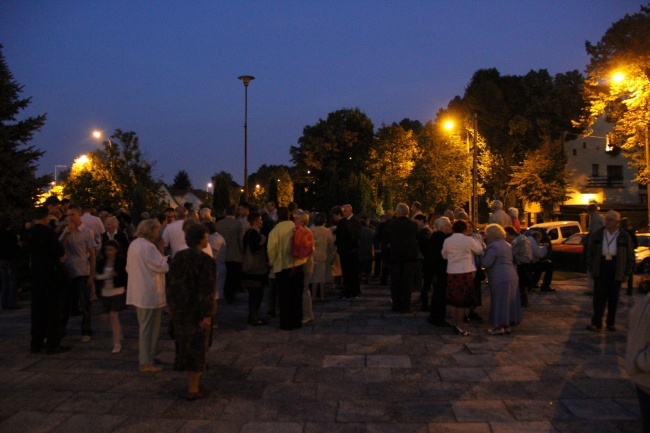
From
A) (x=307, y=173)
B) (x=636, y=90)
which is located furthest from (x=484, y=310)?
(x=307, y=173)

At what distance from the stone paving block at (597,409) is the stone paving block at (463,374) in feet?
3.36

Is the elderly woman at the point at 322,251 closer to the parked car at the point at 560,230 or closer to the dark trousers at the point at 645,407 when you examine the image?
the dark trousers at the point at 645,407

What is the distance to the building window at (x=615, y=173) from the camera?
4988cm

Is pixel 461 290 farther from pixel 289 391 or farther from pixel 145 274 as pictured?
pixel 145 274

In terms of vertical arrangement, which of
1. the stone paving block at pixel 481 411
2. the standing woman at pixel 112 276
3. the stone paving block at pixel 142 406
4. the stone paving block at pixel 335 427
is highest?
the standing woman at pixel 112 276

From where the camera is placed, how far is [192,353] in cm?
561

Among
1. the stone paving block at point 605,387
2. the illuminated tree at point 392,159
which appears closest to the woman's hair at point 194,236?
the stone paving block at point 605,387

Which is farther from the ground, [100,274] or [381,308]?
[100,274]

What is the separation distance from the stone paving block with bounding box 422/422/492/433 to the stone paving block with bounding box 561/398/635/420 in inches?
37.9

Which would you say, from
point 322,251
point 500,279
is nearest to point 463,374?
point 500,279

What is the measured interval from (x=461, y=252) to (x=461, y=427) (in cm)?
391

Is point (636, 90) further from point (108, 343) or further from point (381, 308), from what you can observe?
point (108, 343)

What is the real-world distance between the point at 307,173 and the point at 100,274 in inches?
1878

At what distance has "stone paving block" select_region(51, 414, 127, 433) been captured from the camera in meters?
4.96
